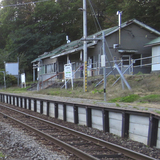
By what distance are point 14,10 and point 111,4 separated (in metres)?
21.0

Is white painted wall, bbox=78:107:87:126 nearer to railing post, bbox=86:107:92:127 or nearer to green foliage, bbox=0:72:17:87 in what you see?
railing post, bbox=86:107:92:127

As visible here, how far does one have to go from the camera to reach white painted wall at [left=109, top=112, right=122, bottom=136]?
8.07 m

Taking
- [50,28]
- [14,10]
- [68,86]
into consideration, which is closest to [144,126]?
[68,86]

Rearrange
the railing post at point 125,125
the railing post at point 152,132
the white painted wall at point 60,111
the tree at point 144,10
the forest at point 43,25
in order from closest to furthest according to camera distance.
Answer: the railing post at point 152,132 → the railing post at point 125,125 → the white painted wall at point 60,111 → the tree at point 144,10 → the forest at point 43,25

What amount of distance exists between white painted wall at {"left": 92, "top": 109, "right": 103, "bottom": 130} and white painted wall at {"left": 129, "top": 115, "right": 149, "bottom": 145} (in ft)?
5.47

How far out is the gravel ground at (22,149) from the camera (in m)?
5.95

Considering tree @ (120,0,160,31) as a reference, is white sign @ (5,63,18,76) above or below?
below

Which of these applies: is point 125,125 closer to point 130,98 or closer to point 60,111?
point 130,98

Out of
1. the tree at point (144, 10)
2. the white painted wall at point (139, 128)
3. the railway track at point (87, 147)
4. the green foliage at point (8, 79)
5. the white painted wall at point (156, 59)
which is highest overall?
the tree at point (144, 10)

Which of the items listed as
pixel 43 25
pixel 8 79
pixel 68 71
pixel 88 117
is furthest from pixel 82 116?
pixel 43 25

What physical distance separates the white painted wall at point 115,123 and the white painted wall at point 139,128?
1.77ft

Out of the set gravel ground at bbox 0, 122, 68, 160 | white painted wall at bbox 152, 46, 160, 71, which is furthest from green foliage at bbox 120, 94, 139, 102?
white painted wall at bbox 152, 46, 160, 71

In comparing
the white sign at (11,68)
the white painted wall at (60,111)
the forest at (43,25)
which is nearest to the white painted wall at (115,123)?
the white painted wall at (60,111)

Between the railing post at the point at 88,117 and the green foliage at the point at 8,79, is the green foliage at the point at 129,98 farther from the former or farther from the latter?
the green foliage at the point at 8,79
